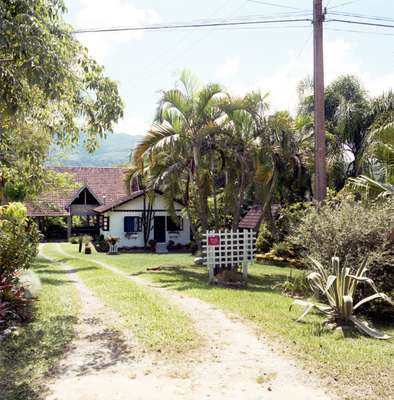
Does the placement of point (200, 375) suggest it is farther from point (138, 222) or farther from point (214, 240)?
point (138, 222)

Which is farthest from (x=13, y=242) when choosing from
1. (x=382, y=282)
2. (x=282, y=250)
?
(x=282, y=250)

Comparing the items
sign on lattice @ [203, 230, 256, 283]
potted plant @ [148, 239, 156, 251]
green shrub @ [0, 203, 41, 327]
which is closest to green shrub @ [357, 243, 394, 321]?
sign on lattice @ [203, 230, 256, 283]

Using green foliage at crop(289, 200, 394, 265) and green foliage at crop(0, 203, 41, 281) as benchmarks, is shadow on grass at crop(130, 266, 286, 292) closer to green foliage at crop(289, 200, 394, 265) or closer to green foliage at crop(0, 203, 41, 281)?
green foliage at crop(289, 200, 394, 265)

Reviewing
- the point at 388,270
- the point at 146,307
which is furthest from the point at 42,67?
the point at 388,270

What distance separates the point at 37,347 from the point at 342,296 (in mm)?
5044

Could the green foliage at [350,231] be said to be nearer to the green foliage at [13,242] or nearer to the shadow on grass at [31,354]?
the shadow on grass at [31,354]

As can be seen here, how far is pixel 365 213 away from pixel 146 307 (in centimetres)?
476

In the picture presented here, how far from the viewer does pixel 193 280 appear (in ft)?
44.4

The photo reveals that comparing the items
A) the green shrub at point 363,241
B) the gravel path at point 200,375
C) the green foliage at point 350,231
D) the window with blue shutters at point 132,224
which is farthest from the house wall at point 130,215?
the gravel path at point 200,375

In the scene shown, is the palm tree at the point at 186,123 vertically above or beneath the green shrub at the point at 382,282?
above

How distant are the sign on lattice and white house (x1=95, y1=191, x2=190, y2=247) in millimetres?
16109

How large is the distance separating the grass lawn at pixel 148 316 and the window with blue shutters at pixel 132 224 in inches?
634

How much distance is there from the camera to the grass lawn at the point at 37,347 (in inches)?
206

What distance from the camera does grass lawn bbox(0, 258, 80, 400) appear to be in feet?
17.1
